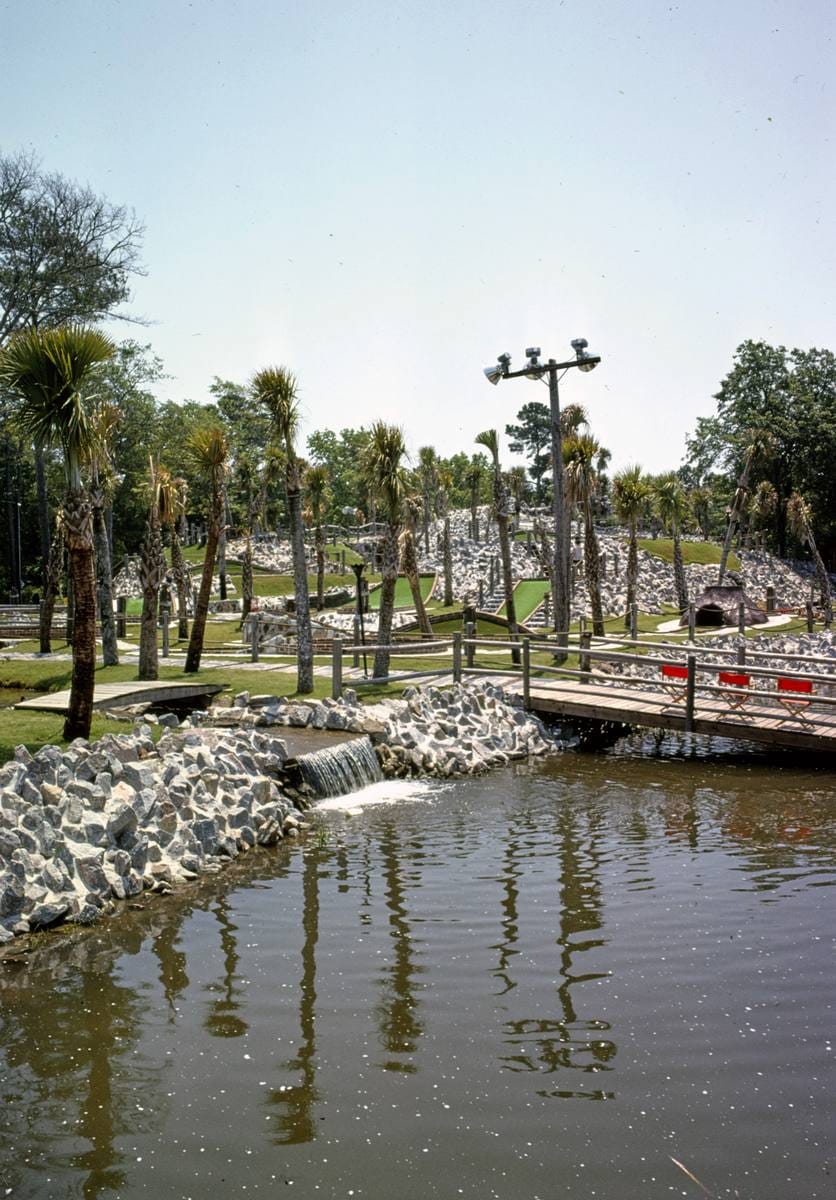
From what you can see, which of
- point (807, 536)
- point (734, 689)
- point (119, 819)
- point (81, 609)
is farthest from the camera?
A: point (807, 536)

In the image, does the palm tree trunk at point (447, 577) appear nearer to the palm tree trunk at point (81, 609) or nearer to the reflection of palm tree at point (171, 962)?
the palm tree trunk at point (81, 609)

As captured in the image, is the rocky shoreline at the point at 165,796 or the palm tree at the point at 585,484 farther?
the palm tree at the point at 585,484

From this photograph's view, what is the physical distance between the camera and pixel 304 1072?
688cm

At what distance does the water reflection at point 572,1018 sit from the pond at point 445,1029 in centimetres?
3

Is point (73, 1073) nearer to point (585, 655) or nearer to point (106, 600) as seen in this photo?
point (585, 655)

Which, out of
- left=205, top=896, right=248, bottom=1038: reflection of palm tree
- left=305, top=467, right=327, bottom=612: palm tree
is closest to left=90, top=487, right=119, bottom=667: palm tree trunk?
left=205, top=896, right=248, bottom=1038: reflection of palm tree

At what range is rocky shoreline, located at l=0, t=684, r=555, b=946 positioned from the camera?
1012cm

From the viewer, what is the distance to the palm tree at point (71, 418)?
14.1 metres

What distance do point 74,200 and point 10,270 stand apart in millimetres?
2775

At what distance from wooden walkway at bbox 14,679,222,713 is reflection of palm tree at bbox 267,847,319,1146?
965 cm

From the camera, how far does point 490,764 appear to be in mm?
17766

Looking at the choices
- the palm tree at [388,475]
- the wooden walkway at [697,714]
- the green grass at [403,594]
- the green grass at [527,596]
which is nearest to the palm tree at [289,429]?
the palm tree at [388,475]

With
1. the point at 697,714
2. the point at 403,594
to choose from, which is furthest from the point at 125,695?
the point at 403,594

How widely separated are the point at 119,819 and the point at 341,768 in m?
5.10
